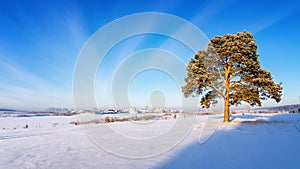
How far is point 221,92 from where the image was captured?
17531 millimetres

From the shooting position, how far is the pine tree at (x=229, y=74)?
15.3 metres

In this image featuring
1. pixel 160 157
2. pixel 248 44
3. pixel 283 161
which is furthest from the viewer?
pixel 248 44

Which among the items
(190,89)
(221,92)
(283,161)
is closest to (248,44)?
(221,92)

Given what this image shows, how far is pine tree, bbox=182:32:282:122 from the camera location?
15.3 metres

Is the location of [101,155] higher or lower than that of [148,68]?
lower

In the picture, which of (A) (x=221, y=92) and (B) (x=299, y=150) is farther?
(A) (x=221, y=92)

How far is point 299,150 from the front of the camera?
5.35m

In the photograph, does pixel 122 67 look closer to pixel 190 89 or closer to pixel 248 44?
pixel 190 89

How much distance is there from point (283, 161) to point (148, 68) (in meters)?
14.7

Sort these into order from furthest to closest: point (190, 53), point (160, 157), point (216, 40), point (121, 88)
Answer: point (190, 53)
point (216, 40)
point (121, 88)
point (160, 157)

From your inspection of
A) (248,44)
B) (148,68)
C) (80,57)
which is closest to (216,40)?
(248,44)

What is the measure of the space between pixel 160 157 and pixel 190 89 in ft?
42.7

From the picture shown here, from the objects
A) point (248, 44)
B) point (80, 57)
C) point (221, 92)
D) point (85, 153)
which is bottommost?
point (85, 153)

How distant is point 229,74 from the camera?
17.3m
